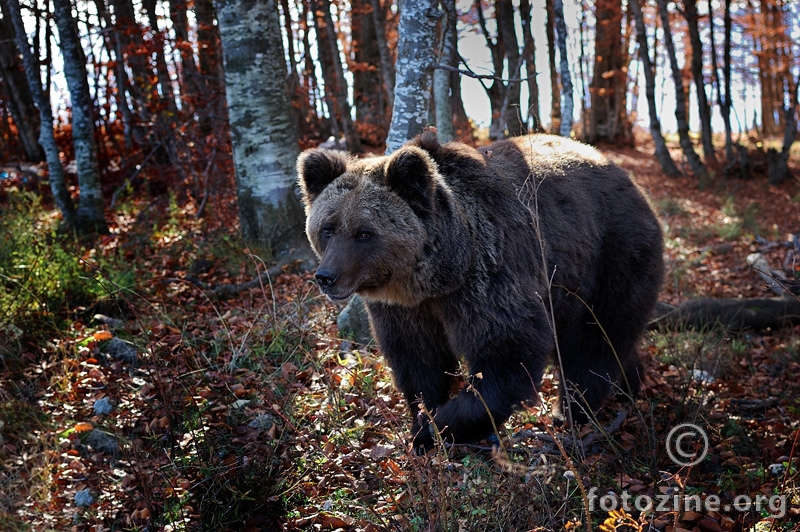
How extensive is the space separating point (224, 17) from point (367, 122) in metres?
10.4

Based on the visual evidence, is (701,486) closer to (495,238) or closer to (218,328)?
(495,238)

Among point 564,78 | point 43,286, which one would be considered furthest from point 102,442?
point 564,78

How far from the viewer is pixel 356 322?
21.7 ft

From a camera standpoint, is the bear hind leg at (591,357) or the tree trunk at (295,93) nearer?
the bear hind leg at (591,357)

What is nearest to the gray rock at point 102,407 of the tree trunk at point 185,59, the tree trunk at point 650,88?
the tree trunk at point 185,59

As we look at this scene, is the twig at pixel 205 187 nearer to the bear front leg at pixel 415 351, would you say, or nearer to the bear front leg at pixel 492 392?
the bear front leg at pixel 415 351

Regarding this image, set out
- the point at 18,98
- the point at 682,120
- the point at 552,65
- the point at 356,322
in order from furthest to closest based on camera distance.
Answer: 1. the point at 552,65
2. the point at 682,120
3. the point at 18,98
4. the point at 356,322

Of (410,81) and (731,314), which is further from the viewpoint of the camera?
(731,314)

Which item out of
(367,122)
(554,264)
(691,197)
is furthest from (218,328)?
(691,197)

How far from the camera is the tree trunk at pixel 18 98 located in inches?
674

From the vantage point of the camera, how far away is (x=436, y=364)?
15.7 feet

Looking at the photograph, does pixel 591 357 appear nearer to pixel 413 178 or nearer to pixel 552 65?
pixel 413 178

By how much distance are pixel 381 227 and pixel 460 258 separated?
1.91ft

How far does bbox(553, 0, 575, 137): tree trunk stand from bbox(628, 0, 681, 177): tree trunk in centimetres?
748
